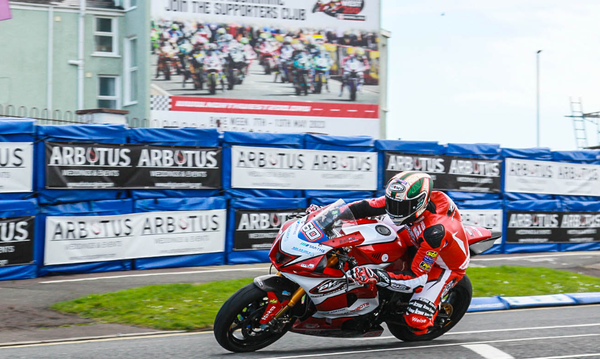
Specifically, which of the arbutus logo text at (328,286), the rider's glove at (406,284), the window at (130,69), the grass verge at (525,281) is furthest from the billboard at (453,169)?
the window at (130,69)

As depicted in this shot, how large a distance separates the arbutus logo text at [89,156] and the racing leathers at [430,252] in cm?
671

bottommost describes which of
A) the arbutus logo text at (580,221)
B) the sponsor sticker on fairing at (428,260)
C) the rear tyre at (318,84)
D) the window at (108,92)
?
the arbutus logo text at (580,221)

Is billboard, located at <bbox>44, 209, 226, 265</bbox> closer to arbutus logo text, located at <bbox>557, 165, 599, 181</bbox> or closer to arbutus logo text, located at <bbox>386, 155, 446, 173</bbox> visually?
arbutus logo text, located at <bbox>386, 155, 446, 173</bbox>

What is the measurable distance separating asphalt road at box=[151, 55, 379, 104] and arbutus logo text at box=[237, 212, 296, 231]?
15.5 m

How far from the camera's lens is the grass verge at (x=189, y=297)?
834cm

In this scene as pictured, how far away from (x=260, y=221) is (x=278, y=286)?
7467 mm

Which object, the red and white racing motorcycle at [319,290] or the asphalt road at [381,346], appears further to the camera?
the asphalt road at [381,346]

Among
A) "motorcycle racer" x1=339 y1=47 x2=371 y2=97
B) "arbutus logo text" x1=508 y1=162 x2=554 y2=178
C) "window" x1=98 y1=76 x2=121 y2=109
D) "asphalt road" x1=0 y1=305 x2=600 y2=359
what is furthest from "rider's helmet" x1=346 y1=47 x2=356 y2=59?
"asphalt road" x1=0 y1=305 x2=600 y2=359

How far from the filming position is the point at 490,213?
52.1ft

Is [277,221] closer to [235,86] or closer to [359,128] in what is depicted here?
[235,86]

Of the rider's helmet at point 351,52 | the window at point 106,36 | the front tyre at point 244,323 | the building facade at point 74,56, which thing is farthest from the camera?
the rider's helmet at point 351,52

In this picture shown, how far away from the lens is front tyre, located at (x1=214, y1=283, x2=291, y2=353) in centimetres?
591

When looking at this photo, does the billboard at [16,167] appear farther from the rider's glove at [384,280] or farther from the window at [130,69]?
the window at [130,69]

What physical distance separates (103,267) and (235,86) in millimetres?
18005
